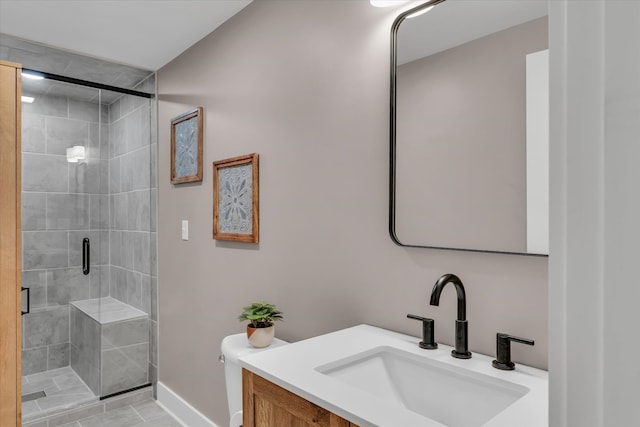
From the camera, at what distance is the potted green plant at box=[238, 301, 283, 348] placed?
5.57 ft

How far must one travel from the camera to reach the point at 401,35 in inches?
56.2

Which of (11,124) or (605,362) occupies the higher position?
(11,124)

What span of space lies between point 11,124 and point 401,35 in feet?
5.64

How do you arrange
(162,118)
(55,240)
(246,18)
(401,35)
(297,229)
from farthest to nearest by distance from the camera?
(162,118), (55,240), (246,18), (297,229), (401,35)

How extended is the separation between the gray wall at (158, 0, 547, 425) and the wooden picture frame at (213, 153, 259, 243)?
51mm

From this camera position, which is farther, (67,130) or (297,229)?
(67,130)

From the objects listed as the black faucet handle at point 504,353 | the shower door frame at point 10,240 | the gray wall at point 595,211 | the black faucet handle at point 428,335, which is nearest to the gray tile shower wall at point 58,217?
the shower door frame at point 10,240

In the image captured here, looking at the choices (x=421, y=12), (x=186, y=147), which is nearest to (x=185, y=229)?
(x=186, y=147)

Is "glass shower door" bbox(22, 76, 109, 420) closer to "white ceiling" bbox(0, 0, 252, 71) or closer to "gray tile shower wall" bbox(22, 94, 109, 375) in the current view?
"gray tile shower wall" bbox(22, 94, 109, 375)

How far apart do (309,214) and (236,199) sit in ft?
1.80

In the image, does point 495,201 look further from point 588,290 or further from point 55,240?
point 55,240

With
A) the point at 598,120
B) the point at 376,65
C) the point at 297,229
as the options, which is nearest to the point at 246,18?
the point at 376,65

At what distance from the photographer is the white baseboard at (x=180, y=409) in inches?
97.0

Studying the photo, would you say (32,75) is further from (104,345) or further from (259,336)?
(259,336)
